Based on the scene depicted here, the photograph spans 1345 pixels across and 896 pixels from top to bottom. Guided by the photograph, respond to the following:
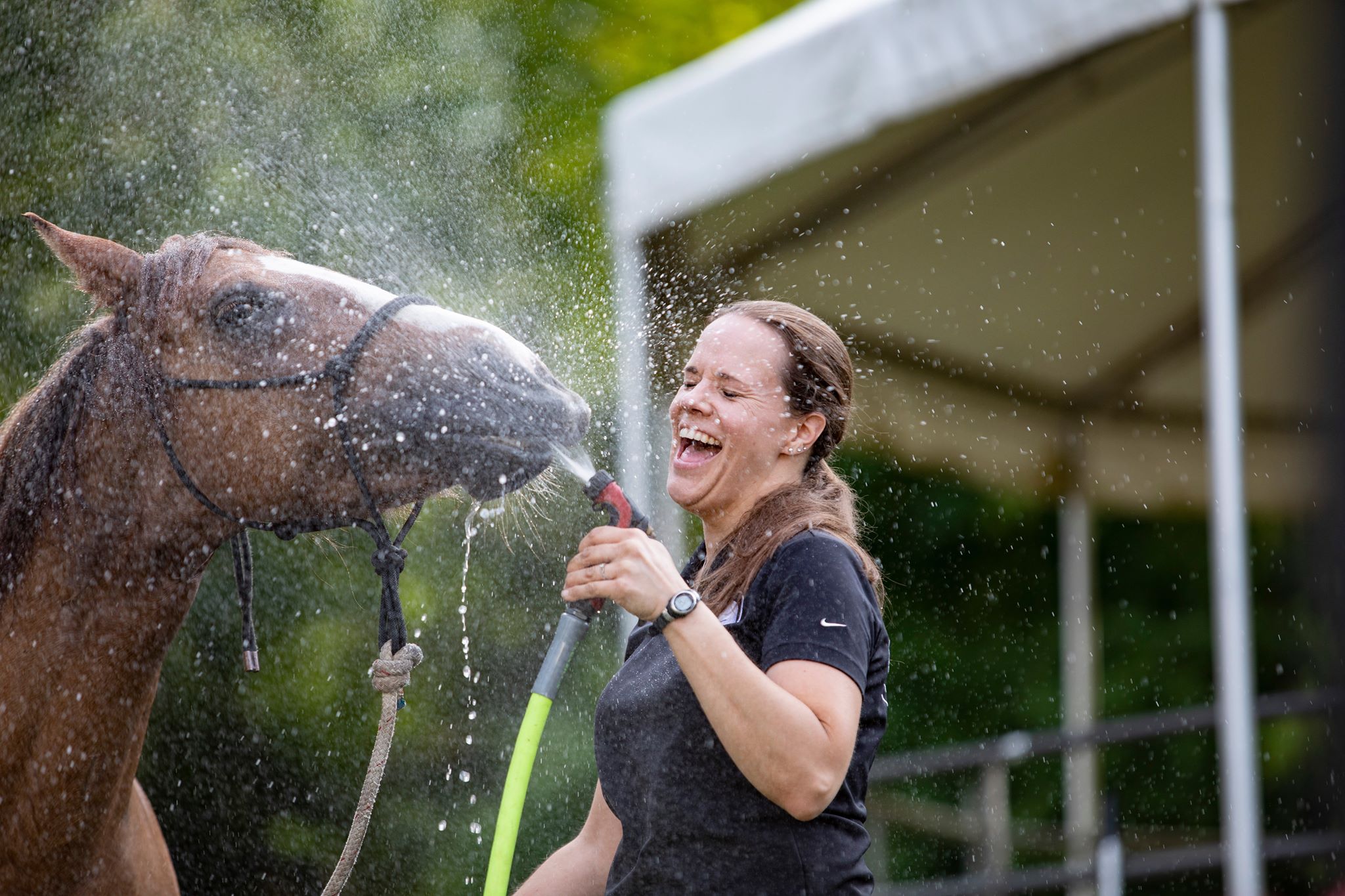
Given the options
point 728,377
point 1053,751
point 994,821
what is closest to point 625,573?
point 728,377

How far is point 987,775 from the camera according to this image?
4.78m

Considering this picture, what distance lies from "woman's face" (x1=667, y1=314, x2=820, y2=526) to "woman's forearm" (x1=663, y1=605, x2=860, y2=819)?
37cm

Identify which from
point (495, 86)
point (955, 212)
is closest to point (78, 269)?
point (955, 212)

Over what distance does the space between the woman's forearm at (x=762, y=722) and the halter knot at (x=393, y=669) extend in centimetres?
55

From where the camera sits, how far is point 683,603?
1.51 meters

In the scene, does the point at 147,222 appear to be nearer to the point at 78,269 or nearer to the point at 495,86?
the point at 495,86

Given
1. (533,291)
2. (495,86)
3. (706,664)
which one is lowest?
(706,664)

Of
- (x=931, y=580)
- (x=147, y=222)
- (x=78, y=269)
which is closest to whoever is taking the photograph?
(x=78, y=269)

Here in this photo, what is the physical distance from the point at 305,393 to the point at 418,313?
23 cm

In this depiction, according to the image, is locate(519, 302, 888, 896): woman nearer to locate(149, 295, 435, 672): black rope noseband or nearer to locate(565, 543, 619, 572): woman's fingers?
locate(565, 543, 619, 572): woman's fingers

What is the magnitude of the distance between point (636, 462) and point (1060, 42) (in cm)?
186

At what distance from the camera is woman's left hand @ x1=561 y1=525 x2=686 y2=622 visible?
1.52m

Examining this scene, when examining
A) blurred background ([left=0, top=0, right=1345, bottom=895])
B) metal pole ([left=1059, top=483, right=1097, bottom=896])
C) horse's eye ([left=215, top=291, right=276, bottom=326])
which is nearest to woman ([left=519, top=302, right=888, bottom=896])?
horse's eye ([left=215, top=291, right=276, bottom=326])

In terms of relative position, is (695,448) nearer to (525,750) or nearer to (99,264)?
(525,750)
